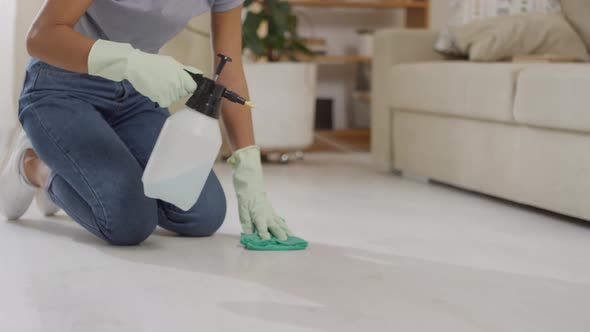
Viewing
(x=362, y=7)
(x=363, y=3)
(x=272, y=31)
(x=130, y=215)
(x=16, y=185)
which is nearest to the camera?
(x=130, y=215)

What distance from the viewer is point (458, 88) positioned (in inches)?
103

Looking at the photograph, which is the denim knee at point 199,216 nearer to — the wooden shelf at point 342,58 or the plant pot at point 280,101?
the plant pot at point 280,101

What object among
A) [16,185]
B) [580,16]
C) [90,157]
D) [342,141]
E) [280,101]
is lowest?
[342,141]

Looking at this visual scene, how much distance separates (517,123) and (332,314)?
1.27 metres

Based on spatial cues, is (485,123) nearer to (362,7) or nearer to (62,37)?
(62,37)

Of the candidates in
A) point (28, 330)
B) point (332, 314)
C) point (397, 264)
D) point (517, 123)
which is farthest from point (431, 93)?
point (28, 330)

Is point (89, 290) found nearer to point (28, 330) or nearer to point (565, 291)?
point (28, 330)

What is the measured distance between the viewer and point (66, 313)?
1221 millimetres

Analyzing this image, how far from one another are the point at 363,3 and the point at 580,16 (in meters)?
1.57

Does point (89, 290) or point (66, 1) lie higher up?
point (66, 1)

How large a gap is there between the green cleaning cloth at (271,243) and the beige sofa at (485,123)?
750mm

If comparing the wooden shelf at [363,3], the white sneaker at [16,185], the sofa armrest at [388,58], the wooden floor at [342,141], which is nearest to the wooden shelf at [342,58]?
the wooden shelf at [363,3]

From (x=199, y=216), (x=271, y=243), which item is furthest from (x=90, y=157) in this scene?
(x=271, y=243)

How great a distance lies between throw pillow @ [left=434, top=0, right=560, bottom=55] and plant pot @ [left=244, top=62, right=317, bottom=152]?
1.93 feet
